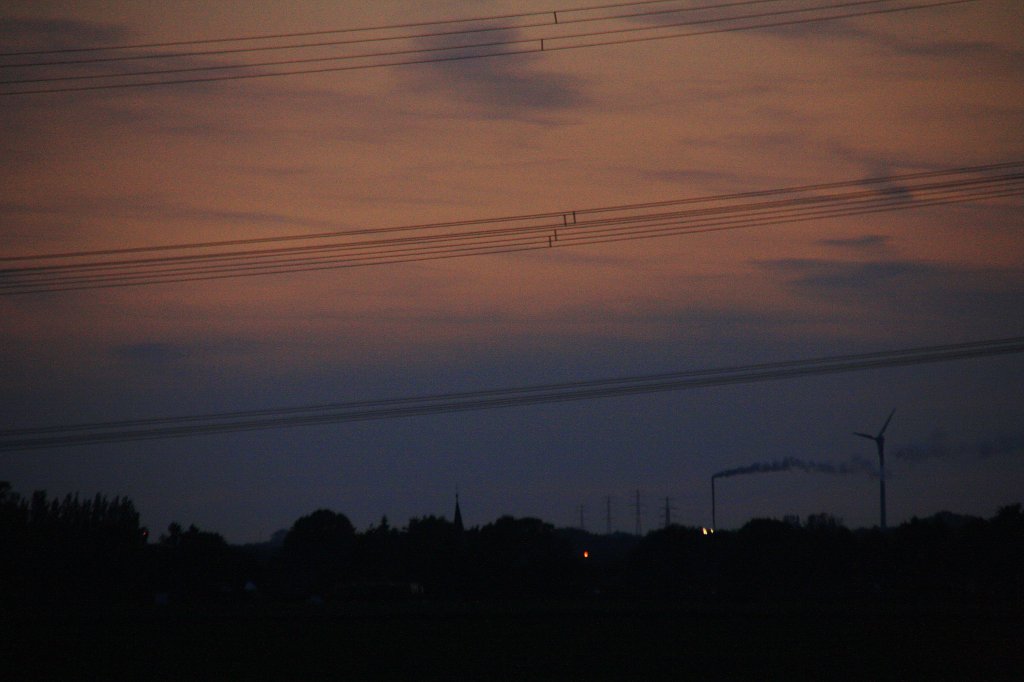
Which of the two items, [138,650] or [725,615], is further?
[725,615]

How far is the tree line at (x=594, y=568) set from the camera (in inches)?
4592

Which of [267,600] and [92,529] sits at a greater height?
[92,529]

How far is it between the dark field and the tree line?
709 inches

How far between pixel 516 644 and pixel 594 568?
256ft

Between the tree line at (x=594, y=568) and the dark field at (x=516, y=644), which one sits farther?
the tree line at (x=594, y=568)

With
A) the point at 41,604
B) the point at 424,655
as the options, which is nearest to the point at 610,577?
the point at 41,604

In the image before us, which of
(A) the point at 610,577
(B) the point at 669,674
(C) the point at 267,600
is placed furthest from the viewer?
(A) the point at 610,577

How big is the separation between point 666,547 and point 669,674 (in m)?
117

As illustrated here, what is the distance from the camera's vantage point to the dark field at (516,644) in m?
57.5

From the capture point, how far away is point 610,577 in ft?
528

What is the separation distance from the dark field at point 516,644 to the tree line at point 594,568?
18.0 meters

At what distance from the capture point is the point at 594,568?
5851 inches

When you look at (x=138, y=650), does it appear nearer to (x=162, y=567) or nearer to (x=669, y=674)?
(x=669, y=674)

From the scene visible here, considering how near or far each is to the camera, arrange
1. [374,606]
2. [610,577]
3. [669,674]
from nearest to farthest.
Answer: [669,674] → [374,606] → [610,577]
